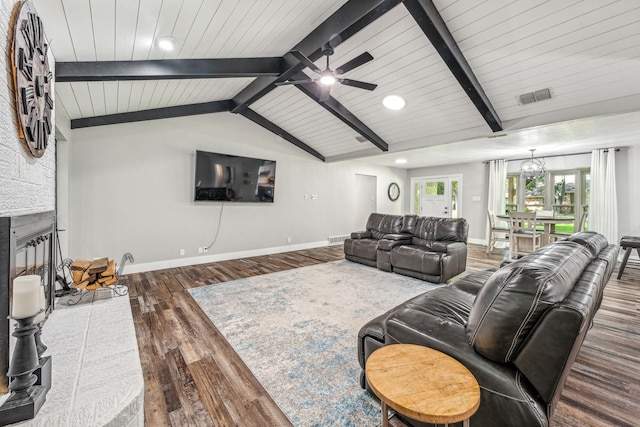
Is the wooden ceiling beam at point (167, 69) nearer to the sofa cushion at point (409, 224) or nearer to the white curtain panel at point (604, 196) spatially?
the sofa cushion at point (409, 224)

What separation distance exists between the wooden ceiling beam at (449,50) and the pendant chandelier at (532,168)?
300cm

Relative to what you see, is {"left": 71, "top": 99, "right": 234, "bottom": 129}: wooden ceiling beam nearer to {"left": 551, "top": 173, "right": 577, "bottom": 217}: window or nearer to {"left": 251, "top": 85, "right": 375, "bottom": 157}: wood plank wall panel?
{"left": 251, "top": 85, "right": 375, "bottom": 157}: wood plank wall panel

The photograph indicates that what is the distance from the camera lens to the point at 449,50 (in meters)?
2.94

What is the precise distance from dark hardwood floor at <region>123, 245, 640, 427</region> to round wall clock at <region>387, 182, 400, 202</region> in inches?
235

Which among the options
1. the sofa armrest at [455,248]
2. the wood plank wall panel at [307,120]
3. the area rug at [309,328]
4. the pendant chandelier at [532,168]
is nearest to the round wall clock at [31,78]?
the area rug at [309,328]

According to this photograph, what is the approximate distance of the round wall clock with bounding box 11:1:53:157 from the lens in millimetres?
1307

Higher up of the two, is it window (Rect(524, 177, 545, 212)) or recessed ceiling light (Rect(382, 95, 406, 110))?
recessed ceiling light (Rect(382, 95, 406, 110))

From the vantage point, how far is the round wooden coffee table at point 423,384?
915mm

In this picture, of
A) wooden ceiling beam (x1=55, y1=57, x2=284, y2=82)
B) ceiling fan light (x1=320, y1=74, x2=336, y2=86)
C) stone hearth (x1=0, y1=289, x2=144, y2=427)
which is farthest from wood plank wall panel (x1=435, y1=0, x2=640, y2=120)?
stone hearth (x1=0, y1=289, x2=144, y2=427)

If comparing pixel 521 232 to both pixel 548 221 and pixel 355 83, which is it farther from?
pixel 355 83

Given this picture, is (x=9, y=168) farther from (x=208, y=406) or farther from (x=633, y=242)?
(x=633, y=242)

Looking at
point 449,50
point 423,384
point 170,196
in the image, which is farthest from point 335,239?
point 423,384

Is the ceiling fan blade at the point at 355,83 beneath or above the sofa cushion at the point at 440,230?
above

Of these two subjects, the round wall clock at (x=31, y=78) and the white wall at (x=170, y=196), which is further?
the white wall at (x=170, y=196)
